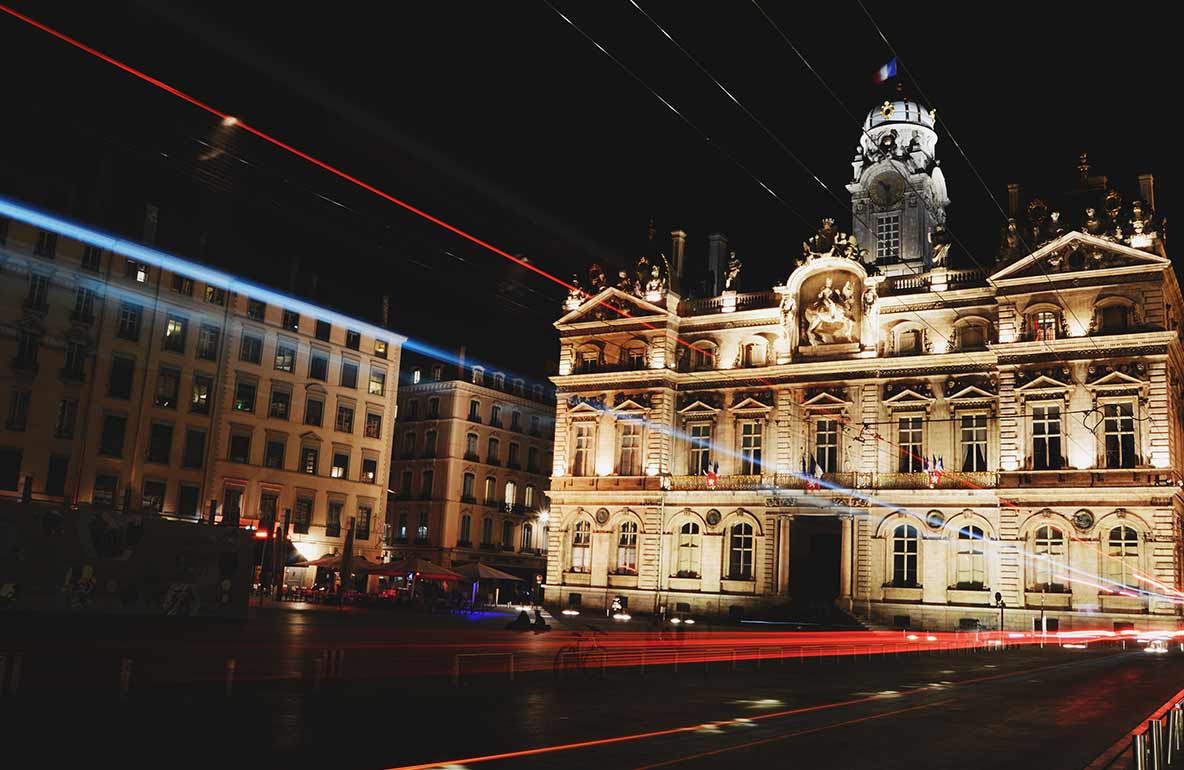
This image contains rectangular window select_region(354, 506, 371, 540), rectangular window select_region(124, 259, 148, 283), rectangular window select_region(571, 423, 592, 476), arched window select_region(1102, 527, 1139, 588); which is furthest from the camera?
rectangular window select_region(354, 506, 371, 540)

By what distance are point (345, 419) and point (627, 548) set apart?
2058 centimetres

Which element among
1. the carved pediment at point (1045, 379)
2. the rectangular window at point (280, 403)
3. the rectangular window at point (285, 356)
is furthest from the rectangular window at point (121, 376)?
the carved pediment at point (1045, 379)

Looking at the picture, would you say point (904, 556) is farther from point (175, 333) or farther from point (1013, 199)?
point (175, 333)

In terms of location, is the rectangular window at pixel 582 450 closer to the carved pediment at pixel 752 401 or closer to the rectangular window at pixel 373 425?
the carved pediment at pixel 752 401

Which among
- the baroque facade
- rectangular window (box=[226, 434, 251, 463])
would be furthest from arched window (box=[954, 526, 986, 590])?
rectangular window (box=[226, 434, 251, 463])

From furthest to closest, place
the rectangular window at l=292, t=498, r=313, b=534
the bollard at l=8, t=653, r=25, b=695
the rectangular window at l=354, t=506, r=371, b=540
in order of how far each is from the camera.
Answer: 1. the rectangular window at l=354, t=506, r=371, b=540
2. the rectangular window at l=292, t=498, r=313, b=534
3. the bollard at l=8, t=653, r=25, b=695

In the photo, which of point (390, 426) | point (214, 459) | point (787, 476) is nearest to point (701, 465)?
point (787, 476)

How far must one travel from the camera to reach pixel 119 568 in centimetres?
3086

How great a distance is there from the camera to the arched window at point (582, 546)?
60719 millimetres

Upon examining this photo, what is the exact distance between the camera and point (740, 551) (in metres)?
56.9

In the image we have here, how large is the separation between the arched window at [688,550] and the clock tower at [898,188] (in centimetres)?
1880

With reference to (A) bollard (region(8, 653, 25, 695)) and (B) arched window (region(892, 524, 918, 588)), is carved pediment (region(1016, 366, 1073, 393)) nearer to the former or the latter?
(B) arched window (region(892, 524, 918, 588))

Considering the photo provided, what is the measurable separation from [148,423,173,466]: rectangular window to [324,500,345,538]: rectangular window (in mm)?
11718

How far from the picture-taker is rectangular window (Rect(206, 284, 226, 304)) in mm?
58594
